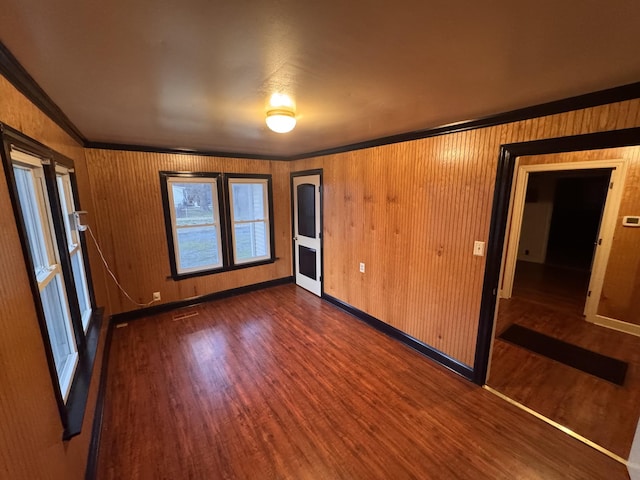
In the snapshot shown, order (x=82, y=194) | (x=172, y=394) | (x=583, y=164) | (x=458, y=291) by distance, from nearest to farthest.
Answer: (x=172, y=394)
(x=458, y=291)
(x=82, y=194)
(x=583, y=164)

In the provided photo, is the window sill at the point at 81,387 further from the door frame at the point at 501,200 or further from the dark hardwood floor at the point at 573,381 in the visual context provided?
the dark hardwood floor at the point at 573,381

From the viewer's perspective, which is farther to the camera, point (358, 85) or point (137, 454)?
point (137, 454)

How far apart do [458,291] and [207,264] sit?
3503mm

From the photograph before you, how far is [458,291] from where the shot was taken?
2445mm

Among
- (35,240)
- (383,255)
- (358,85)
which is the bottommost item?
(383,255)

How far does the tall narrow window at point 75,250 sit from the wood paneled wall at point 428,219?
112 inches

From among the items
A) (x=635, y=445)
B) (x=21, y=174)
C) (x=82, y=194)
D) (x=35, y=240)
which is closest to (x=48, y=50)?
(x=21, y=174)

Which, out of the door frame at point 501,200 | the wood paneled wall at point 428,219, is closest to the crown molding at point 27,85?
the wood paneled wall at point 428,219

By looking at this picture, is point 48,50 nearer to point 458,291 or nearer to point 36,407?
point 36,407

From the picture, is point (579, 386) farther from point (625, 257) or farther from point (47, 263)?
point (47, 263)

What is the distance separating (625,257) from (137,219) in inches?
245

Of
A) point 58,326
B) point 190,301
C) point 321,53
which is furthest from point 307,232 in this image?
point 321,53

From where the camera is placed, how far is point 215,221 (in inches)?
158

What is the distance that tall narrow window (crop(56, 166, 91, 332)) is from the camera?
2172 mm
